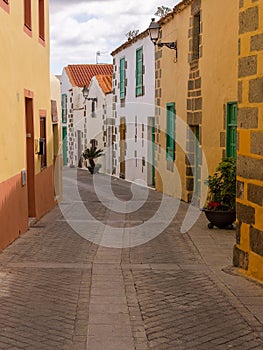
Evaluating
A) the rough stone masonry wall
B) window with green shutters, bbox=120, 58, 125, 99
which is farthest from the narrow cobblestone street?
window with green shutters, bbox=120, 58, 125, 99

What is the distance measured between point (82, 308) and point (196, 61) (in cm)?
974

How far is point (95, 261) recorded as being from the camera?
8.43m

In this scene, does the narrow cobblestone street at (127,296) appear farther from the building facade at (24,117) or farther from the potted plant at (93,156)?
the potted plant at (93,156)

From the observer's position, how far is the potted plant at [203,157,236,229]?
11109mm

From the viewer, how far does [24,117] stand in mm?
11031

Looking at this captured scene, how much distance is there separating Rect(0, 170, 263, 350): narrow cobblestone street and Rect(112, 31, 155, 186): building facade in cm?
1065

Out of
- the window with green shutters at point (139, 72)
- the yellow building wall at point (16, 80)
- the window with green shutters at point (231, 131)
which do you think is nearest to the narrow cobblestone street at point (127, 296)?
the yellow building wall at point (16, 80)

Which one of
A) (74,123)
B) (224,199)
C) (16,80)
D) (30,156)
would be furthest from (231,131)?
(74,123)

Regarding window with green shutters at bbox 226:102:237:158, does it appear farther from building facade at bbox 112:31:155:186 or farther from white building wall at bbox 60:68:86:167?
white building wall at bbox 60:68:86:167

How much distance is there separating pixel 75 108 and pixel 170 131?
768 inches

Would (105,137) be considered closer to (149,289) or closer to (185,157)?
(185,157)

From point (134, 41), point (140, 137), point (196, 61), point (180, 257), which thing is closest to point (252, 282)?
point (180, 257)

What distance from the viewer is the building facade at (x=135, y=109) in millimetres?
20688

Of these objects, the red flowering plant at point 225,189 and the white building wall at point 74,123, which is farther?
the white building wall at point 74,123
